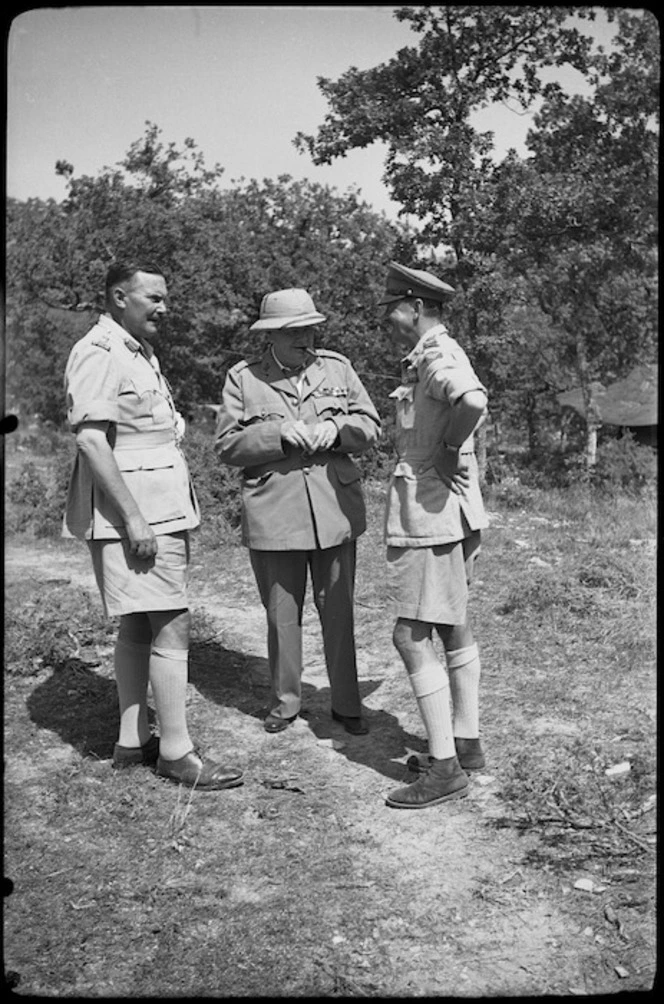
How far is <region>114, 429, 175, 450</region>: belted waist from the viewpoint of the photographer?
4.02 m

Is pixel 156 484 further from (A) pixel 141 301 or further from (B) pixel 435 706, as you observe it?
(B) pixel 435 706

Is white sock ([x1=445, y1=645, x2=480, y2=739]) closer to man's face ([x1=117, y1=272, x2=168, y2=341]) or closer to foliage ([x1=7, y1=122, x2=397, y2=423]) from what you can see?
man's face ([x1=117, y1=272, x2=168, y2=341])

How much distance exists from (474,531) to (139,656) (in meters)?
1.48

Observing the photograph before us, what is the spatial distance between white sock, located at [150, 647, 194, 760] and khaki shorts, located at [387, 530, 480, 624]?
2.99 ft

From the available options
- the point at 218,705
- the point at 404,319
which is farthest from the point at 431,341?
the point at 218,705

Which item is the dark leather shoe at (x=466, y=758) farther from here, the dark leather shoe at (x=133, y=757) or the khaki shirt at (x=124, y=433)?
the khaki shirt at (x=124, y=433)

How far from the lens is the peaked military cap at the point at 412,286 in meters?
3.81

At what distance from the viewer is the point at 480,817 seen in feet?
12.3

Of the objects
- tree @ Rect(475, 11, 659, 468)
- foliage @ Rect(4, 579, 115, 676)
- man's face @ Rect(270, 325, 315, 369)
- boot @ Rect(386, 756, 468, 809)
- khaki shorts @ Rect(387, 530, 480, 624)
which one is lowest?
boot @ Rect(386, 756, 468, 809)

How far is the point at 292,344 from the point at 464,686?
1702mm

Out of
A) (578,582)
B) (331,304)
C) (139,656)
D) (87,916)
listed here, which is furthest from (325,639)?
(331,304)

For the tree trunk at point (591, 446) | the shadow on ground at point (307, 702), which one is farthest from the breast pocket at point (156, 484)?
the tree trunk at point (591, 446)

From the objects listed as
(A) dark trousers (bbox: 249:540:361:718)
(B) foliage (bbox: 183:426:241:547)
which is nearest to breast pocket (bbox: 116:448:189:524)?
(A) dark trousers (bbox: 249:540:361:718)

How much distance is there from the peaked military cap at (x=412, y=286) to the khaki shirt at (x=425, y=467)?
130mm
